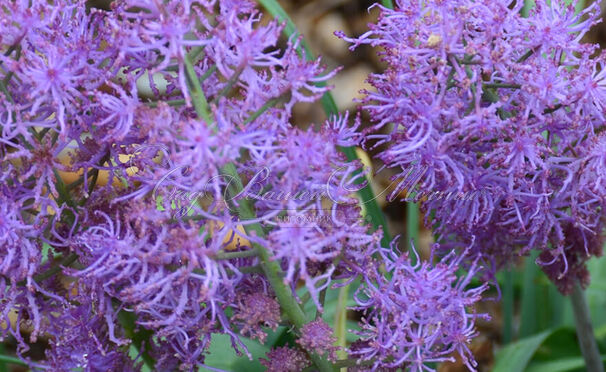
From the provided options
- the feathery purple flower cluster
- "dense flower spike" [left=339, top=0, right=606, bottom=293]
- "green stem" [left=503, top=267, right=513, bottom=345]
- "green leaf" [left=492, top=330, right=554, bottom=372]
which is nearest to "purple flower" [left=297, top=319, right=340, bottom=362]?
the feathery purple flower cluster

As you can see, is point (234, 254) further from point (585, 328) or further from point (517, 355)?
point (517, 355)

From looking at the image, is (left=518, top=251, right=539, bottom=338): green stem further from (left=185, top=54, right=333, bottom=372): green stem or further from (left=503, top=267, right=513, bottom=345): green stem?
(left=185, top=54, right=333, bottom=372): green stem

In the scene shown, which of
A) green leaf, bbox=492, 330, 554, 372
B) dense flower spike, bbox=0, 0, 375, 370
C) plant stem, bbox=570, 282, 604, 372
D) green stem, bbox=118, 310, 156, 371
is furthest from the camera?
green leaf, bbox=492, 330, 554, 372

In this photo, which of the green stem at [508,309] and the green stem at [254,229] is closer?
the green stem at [254,229]

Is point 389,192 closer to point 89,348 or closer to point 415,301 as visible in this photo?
point 415,301

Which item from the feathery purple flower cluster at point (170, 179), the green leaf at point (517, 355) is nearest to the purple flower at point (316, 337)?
the feathery purple flower cluster at point (170, 179)

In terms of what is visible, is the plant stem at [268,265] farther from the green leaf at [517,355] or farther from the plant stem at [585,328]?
the green leaf at [517,355]
